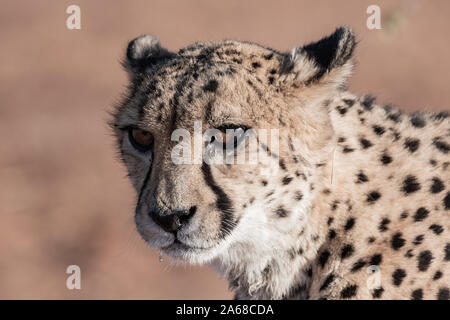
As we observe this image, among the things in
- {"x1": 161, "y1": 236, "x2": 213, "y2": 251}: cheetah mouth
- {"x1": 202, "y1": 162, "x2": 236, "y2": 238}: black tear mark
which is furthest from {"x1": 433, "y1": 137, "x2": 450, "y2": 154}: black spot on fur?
{"x1": 161, "y1": 236, "x2": 213, "y2": 251}: cheetah mouth

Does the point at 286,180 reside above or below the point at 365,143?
below

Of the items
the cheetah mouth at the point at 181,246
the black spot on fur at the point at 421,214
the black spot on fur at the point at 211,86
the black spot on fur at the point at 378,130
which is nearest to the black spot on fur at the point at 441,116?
the black spot on fur at the point at 378,130

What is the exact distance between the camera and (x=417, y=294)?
3168 millimetres

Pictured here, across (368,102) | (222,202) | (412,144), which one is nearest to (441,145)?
(412,144)

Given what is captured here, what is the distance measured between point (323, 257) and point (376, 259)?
22 cm

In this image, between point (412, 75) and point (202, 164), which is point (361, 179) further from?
point (412, 75)

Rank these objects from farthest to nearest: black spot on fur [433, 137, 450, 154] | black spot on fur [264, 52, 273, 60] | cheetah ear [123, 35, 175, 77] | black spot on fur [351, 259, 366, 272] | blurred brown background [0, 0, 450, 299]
Answer: blurred brown background [0, 0, 450, 299], cheetah ear [123, 35, 175, 77], black spot on fur [264, 52, 273, 60], black spot on fur [433, 137, 450, 154], black spot on fur [351, 259, 366, 272]

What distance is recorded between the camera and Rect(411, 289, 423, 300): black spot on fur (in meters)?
3.17

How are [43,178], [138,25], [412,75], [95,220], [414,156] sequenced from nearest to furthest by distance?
[414,156]
[95,220]
[43,178]
[412,75]
[138,25]

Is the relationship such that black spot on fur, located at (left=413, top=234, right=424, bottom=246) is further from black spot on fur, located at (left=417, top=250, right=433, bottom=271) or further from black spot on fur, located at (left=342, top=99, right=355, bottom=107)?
black spot on fur, located at (left=342, top=99, right=355, bottom=107)

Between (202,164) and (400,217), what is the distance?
2.64 ft

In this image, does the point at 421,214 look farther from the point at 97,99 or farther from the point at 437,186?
the point at 97,99

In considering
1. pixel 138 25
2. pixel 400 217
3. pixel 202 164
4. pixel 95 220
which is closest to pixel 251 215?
pixel 202 164

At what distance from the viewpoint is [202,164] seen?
3242 mm
